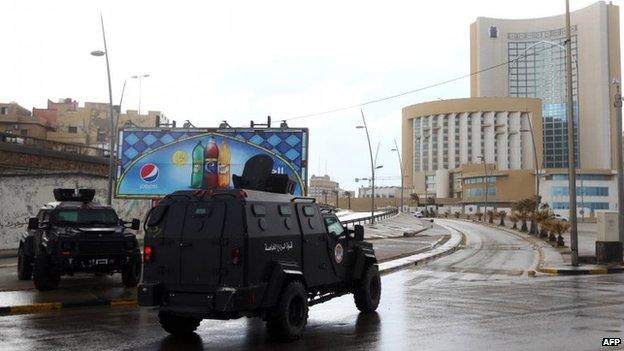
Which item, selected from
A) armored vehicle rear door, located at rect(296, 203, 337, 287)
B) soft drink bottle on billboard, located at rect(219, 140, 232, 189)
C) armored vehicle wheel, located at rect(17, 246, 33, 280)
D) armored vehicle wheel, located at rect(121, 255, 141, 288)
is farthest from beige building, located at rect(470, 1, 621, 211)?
armored vehicle rear door, located at rect(296, 203, 337, 287)

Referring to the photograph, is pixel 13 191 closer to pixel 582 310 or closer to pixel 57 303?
pixel 57 303

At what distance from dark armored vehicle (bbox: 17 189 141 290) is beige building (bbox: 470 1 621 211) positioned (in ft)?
530

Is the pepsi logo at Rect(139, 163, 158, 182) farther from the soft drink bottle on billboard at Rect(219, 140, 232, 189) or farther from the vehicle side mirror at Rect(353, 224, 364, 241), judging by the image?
the vehicle side mirror at Rect(353, 224, 364, 241)

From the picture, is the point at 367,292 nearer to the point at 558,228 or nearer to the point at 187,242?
the point at 187,242

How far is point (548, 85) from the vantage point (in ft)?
620

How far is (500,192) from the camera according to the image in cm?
12781

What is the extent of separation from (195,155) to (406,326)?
17601 millimetres

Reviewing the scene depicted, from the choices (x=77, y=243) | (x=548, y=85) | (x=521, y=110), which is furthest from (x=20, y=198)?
(x=548, y=85)

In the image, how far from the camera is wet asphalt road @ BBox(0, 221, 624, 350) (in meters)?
8.14

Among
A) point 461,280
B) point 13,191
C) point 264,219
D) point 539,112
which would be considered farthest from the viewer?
point 539,112

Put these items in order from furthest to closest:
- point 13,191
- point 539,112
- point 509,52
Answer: point 509,52, point 539,112, point 13,191

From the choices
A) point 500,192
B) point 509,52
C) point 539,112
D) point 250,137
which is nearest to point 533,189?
point 500,192

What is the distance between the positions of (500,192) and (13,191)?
116552mm

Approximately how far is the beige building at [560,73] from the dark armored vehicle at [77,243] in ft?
530
